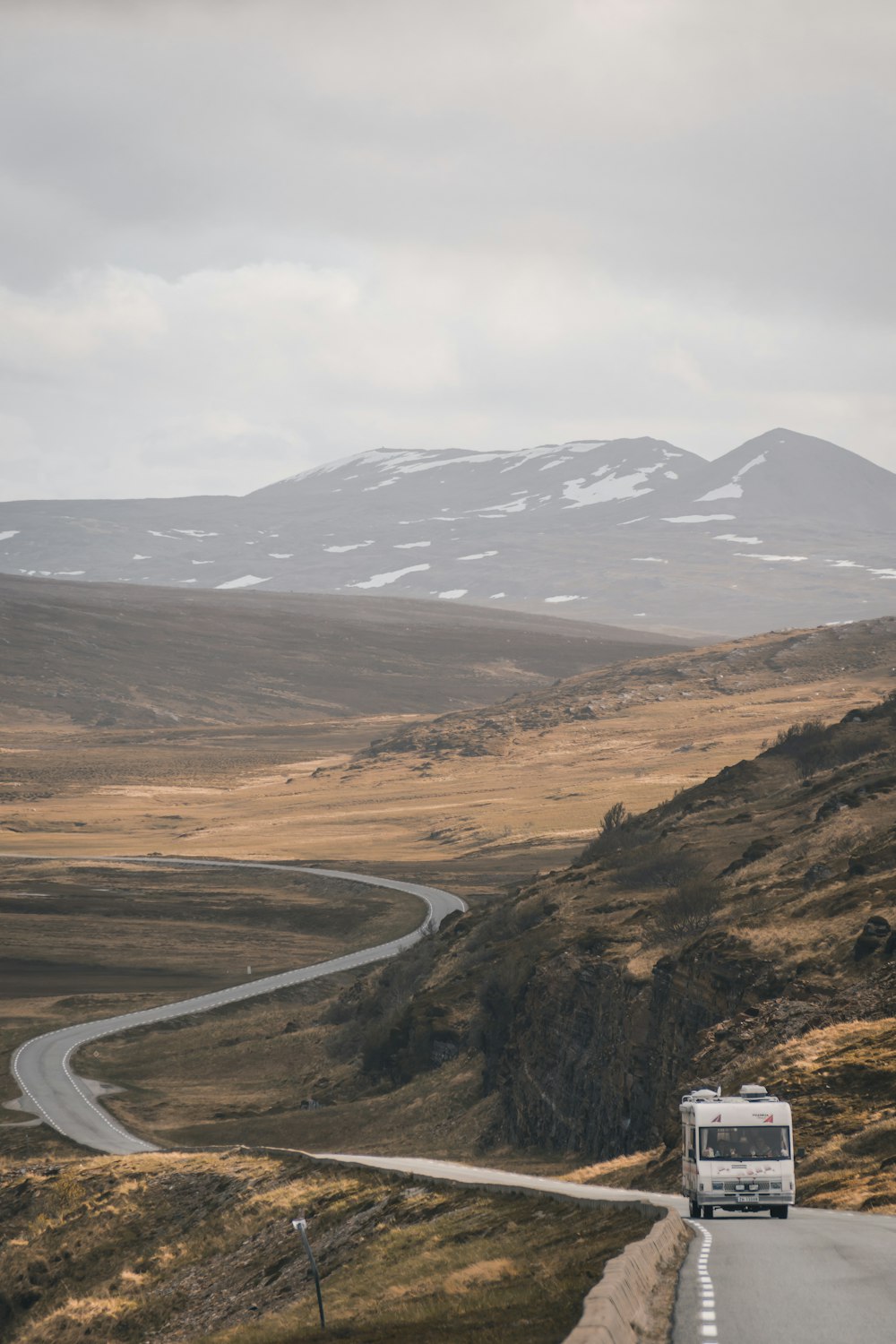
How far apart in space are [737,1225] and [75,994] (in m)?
72.5

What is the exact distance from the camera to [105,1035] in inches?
3036

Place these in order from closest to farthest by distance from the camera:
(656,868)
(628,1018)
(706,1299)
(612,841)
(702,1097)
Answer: (706,1299) < (702,1097) < (628,1018) < (656,868) < (612,841)

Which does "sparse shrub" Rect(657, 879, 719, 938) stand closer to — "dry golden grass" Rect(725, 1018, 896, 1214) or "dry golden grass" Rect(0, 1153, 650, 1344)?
"dry golden grass" Rect(725, 1018, 896, 1214)

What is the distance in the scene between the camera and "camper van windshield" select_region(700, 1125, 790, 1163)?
2395 centimetres

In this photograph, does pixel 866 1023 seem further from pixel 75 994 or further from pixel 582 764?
pixel 582 764

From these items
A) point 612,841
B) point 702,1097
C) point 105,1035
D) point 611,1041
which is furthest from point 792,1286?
point 612,841

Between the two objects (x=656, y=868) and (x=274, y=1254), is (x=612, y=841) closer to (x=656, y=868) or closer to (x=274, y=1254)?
(x=656, y=868)

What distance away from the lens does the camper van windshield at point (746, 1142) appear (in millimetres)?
23953

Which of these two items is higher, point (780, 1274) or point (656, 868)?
point (780, 1274)

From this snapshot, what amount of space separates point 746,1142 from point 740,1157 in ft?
0.89

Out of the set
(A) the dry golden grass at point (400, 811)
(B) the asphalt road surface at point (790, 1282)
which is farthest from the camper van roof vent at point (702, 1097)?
(A) the dry golden grass at point (400, 811)

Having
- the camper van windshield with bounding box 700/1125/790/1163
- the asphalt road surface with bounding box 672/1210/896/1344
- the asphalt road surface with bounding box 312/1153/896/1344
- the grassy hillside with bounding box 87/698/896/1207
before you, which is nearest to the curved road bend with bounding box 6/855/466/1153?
the grassy hillside with bounding box 87/698/896/1207

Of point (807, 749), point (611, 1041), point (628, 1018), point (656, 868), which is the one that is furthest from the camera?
point (807, 749)

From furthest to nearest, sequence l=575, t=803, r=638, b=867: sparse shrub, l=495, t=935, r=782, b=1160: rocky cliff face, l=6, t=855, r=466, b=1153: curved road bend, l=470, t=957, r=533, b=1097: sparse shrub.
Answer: l=575, t=803, r=638, b=867: sparse shrub
l=6, t=855, r=466, b=1153: curved road bend
l=470, t=957, r=533, b=1097: sparse shrub
l=495, t=935, r=782, b=1160: rocky cliff face
